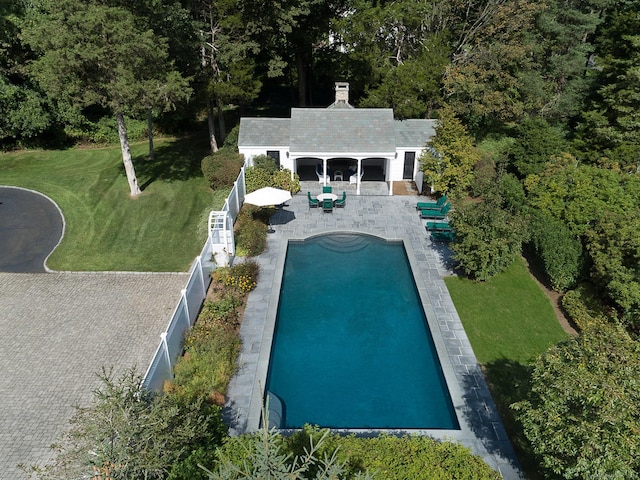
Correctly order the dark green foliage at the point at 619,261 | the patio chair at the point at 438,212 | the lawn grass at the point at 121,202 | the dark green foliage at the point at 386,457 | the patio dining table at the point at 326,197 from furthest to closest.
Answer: the patio dining table at the point at 326,197, the patio chair at the point at 438,212, the lawn grass at the point at 121,202, the dark green foliage at the point at 619,261, the dark green foliage at the point at 386,457

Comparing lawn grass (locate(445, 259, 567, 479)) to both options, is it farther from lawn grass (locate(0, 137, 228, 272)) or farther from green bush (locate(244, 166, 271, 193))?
lawn grass (locate(0, 137, 228, 272))

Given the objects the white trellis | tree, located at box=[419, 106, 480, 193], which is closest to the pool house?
tree, located at box=[419, 106, 480, 193]

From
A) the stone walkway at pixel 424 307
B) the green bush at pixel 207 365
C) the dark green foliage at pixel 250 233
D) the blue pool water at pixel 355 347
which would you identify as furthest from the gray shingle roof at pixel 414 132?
the green bush at pixel 207 365

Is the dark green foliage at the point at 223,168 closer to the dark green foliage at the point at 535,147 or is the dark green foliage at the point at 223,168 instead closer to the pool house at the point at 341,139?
the pool house at the point at 341,139

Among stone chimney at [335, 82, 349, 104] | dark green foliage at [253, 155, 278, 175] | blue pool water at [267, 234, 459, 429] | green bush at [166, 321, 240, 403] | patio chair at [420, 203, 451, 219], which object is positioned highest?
stone chimney at [335, 82, 349, 104]

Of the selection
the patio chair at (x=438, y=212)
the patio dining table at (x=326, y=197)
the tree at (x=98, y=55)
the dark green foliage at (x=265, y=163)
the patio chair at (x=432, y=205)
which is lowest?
the patio chair at (x=438, y=212)
